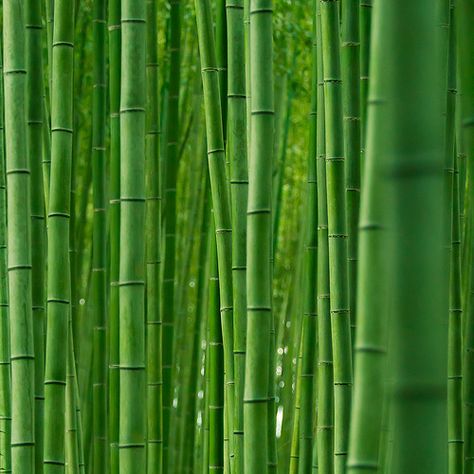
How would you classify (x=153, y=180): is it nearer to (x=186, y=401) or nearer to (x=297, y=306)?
(x=186, y=401)

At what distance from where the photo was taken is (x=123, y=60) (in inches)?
45.6

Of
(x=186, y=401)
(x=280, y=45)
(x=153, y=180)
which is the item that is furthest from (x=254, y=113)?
(x=280, y=45)

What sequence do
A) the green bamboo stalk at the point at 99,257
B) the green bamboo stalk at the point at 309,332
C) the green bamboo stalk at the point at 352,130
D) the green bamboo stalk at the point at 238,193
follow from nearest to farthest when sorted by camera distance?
the green bamboo stalk at the point at 238,193, the green bamboo stalk at the point at 352,130, the green bamboo stalk at the point at 309,332, the green bamboo stalk at the point at 99,257

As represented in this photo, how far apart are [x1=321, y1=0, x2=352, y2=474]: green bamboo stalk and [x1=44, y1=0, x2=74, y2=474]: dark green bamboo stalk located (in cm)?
34

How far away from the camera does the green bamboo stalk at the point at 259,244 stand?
1.01 m

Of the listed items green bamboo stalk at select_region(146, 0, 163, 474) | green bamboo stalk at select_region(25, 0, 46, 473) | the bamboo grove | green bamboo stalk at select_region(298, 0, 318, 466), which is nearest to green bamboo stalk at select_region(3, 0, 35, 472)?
the bamboo grove

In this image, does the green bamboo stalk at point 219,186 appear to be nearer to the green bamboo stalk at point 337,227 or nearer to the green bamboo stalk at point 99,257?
the green bamboo stalk at point 337,227

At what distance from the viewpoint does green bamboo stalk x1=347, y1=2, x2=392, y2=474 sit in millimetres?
634

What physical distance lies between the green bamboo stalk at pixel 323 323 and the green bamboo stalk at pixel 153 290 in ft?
0.96

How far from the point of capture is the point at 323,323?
4.56 ft

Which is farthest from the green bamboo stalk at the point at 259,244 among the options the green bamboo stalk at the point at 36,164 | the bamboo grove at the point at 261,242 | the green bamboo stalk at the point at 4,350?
the green bamboo stalk at the point at 4,350

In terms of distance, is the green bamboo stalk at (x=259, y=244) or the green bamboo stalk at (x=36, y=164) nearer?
the green bamboo stalk at (x=259, y=244)

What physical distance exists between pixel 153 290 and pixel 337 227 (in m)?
0.59

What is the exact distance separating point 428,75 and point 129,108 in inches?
24.4
